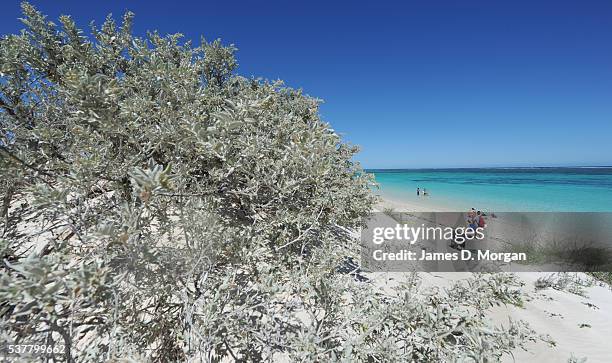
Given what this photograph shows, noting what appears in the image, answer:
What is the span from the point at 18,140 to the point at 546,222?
24.2 metres

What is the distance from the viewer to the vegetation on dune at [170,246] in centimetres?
140

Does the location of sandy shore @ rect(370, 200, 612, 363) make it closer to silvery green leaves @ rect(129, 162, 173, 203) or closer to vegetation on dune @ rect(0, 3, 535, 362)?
vegetation on dune @ rect(0, 3, 535, 362)

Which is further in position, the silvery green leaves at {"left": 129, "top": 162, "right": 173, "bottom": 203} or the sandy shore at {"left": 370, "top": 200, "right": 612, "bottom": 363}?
the sandy shore at {"left": 370, "top": 200, "right": 612, "bottom": 363}

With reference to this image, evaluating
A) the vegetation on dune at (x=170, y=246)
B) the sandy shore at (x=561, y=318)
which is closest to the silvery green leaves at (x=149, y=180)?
the vegetation on dune at (x=170, y=246)

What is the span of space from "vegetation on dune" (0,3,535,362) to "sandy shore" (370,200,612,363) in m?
2.05

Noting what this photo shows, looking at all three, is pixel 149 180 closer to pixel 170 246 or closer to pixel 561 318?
pixel 170 246

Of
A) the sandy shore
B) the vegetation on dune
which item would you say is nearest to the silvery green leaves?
the vegetation on dune

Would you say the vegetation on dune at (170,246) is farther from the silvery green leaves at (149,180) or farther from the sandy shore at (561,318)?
the sandy shore at (561,318)

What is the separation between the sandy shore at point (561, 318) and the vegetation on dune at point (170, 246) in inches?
80.7

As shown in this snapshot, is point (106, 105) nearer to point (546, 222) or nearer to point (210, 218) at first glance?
point (210, 218)

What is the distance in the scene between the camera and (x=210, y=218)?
5.89 ft

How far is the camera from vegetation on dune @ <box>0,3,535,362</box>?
1.40 metres

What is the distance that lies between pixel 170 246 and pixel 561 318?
8.09 m

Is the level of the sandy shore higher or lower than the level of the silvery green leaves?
lower
